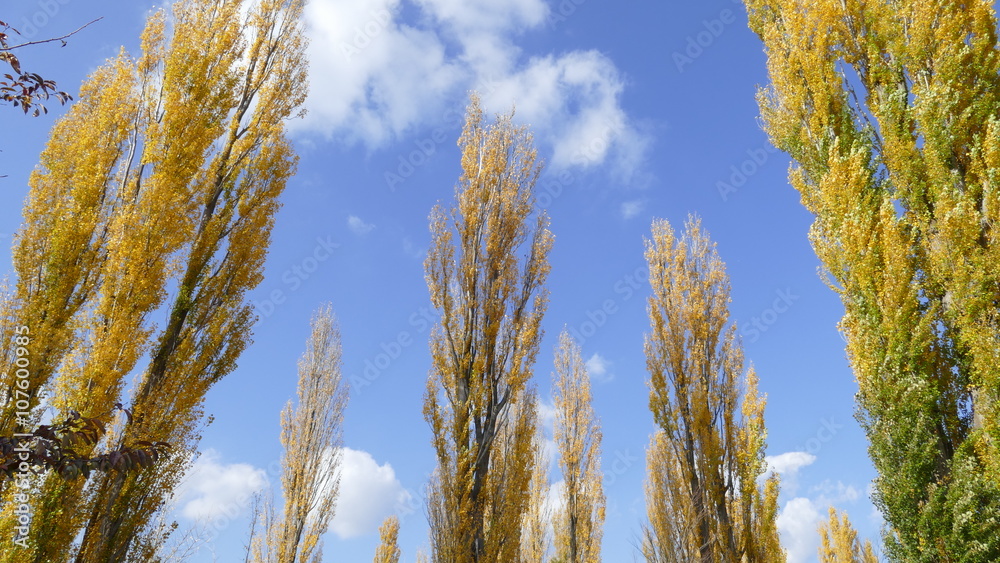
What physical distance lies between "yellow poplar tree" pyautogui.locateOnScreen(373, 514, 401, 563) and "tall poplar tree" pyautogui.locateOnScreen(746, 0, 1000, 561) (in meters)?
18.3

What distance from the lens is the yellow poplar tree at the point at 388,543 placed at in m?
20.2

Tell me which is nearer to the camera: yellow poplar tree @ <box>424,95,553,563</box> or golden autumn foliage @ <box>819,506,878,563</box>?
yellow poplar tree @ <box>424,95,553,563</box>

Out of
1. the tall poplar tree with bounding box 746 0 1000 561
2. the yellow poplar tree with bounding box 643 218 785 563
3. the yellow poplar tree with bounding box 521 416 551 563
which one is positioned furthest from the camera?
the yellow poplar tree with bounding box 521 416 551 563

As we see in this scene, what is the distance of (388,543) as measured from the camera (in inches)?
810

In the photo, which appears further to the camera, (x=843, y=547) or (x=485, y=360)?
(x=843, y=547)

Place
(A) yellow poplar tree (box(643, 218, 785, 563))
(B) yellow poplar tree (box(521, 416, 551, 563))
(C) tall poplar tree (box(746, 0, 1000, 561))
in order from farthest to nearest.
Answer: (B) yellow poplar tree (box(521, 416, 551, 563)) → (A) yellow poplar tree (box(643, 218, 785, 563)) → (C) tall poplar tree (box(746, 0, 1000, 561))

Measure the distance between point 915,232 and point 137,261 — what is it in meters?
8.97

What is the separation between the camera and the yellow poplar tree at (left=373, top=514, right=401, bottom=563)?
2022 centimetres

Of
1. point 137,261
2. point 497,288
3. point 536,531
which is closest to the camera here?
point 137,261

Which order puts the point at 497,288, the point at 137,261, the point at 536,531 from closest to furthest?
the point at 137,261 → the point at 497,288 → the point at 536,531

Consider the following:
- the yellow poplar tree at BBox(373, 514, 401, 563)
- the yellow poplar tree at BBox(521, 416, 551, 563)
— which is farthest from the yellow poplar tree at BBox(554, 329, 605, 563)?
the yellow poplar tree at BBox(373, 514, 401, 563)

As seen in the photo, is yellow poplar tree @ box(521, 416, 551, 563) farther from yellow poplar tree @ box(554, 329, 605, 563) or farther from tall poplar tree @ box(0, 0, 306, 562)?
tall poplar tree @ box(0, 0, 306, 562)

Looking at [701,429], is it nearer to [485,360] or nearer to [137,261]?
[485,360]

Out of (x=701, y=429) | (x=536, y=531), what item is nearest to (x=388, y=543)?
(x=536, y=531)
